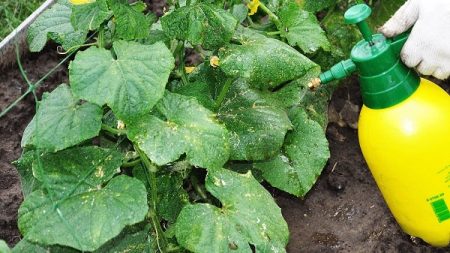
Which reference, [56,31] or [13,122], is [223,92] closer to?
[56,31]

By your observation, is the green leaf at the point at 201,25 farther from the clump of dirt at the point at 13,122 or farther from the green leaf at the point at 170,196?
the clump of dirt at the point at 13,122

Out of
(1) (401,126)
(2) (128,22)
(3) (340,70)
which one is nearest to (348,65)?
(3) (340,70)

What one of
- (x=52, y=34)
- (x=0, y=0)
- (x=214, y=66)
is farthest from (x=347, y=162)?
(x=0, y=0)

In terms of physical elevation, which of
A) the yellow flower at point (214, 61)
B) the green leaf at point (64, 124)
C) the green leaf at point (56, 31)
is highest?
the green leaf at point (64, 124)

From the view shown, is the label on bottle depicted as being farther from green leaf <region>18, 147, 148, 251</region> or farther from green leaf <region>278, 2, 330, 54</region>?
green leaf <region>18, 147, 148, 251</region>

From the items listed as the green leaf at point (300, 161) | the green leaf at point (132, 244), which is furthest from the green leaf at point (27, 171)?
the green leaf at point (300, 161)
